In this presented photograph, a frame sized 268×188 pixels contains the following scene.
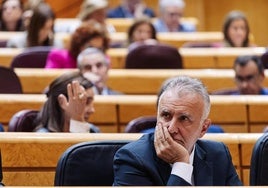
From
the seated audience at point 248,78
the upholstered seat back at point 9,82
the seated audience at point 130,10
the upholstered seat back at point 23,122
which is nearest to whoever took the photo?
the upholstered seat back at point 23,122

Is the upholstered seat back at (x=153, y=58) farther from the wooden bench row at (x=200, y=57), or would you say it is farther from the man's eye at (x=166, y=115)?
the man's eye at (x=166, y=115)

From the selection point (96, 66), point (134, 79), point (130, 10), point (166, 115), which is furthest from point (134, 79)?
point (130, 10)

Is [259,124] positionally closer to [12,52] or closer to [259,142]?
[259,142]

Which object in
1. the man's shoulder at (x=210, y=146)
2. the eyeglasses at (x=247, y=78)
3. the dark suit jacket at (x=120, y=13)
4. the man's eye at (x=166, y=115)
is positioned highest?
the dark suit jacket at (x=120, y=13)

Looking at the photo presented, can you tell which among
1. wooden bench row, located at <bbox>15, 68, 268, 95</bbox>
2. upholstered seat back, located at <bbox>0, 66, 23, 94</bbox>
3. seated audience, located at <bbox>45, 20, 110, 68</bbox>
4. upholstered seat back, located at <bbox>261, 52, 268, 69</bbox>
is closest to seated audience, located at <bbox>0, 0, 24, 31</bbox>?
seated audience, located at <bbox>45, 20, 110, 68</bbox>

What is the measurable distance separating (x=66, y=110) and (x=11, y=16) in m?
2.21

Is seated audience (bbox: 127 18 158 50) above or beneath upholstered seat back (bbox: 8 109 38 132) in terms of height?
above

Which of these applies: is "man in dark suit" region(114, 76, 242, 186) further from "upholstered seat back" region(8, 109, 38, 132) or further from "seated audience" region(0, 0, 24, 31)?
"seated audience" region(0, 0, 24, 31)

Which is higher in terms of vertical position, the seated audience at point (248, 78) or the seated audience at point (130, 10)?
the seated audience at point (130, 10)

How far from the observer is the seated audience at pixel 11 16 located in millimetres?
4383

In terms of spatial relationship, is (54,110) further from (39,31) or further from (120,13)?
(120,13)

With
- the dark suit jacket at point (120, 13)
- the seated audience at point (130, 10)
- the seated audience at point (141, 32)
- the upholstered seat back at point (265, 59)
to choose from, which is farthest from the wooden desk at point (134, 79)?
Answer: the dark suit jacket at point (120, 13)

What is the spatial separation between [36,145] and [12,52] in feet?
5.69

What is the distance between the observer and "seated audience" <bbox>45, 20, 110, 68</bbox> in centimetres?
332
